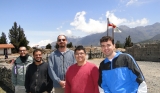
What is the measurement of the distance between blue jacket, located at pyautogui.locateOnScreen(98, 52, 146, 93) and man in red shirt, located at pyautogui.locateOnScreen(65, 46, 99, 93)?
312 mm

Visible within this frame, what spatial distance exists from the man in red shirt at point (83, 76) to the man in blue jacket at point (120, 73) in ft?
0.73

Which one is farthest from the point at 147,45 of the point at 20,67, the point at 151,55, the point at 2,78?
the point at 20,67

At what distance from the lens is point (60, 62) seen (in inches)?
157

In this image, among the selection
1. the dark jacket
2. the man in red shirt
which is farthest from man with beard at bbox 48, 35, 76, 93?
the man in red shirt

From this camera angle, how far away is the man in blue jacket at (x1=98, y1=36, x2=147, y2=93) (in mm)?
2562

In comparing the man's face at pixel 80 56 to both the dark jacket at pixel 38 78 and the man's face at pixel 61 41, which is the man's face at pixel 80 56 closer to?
the man's face at pixel 61 41

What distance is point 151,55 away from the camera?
19.2 metres

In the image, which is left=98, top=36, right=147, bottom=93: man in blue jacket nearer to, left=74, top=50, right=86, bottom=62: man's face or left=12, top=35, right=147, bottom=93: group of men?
left=12, top=35, right=147, bottom=93: group of men

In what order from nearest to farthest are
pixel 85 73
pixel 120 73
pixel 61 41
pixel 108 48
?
pixel 120 73 < pixel 108 48 < pixel 85 73 < pixel 61 41

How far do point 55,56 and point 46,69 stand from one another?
0.37 metres

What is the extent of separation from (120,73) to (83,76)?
26.0 inches

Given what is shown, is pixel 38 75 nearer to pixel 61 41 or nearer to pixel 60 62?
pixel 60 62

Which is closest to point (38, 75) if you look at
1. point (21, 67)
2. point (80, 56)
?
point (21, 67)

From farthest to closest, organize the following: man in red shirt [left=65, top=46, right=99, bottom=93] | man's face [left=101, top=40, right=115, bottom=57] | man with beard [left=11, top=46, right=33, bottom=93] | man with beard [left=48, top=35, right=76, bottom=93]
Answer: man with beard [left=11, top=46, right=33, bottom=93]
man with beard [left=48, top=35, right=76, bottom=93]
man in red shirt [left=65, top=46, right=99, bottom=93]
man's face [left=101, top=40, right=115, bottom=57]
